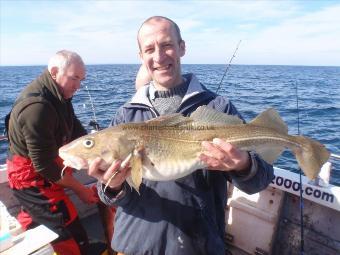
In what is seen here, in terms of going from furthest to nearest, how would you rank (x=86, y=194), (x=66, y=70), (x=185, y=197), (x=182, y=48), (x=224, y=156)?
(x=86, y=194) → (x=66, y=70) → (x=182, y=48) → (x=185, y=197) → (x=224, y=156)

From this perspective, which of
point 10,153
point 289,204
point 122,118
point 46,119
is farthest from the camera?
point 289,204

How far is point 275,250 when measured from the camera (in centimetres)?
557

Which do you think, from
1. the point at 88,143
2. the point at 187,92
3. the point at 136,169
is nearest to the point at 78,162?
the point at 88,143

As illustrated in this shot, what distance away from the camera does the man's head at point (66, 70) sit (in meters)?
5.36

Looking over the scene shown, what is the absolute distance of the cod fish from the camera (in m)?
3.32

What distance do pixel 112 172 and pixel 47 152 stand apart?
198 cm

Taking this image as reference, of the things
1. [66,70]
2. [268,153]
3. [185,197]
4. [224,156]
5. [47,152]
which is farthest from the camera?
[66,70]

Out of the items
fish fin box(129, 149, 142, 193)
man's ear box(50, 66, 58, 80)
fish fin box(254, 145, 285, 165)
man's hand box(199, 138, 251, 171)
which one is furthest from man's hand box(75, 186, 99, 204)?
fish fin box(254, 145, 285, 165)

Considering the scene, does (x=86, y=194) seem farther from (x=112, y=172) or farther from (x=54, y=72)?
(x=112, y=172)

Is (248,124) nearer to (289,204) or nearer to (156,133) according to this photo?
(156,133)

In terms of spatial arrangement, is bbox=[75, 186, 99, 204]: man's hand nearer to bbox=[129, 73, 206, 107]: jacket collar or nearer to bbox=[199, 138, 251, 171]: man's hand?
bbox=[129, 73, 206, 107]: jacket collar

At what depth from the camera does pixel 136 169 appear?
126 inches

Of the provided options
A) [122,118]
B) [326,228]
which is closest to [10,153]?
[122,118]

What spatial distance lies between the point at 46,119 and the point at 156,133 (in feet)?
6.91
